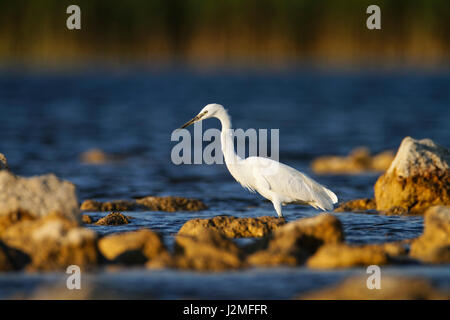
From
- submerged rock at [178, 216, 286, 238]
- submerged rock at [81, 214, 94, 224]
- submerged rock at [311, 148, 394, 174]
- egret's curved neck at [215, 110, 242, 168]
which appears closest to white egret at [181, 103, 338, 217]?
egret's curved neck at [215, 110, 242, 168]

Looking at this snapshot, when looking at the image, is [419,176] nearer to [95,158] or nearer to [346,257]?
[346,257]

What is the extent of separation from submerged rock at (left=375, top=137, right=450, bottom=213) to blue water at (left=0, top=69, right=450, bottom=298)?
0.49 metres

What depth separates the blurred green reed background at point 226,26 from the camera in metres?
55.8

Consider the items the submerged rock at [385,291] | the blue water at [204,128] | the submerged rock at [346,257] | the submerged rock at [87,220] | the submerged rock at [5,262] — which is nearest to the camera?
the submerged rock at [385,291]

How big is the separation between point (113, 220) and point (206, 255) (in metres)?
3.07

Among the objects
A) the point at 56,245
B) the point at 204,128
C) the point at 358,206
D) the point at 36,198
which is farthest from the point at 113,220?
the point at 204,128

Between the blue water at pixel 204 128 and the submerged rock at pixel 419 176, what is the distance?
49cm

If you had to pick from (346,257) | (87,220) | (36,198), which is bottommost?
(87,220)

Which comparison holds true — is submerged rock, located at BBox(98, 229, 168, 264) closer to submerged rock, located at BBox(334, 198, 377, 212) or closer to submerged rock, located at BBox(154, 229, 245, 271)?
submerged rock, located at BBox(154, 229, 245, 271)

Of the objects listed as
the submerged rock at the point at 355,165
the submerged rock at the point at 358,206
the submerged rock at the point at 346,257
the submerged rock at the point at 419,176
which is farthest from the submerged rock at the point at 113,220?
the submerged rock at the point at 355,165

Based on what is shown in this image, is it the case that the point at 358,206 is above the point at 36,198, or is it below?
below

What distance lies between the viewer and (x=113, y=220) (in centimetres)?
1016

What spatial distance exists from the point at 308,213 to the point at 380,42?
54.0 metres

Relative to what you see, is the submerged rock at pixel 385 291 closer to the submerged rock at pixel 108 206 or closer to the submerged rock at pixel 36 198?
the submerged rock at pixel 36 198
